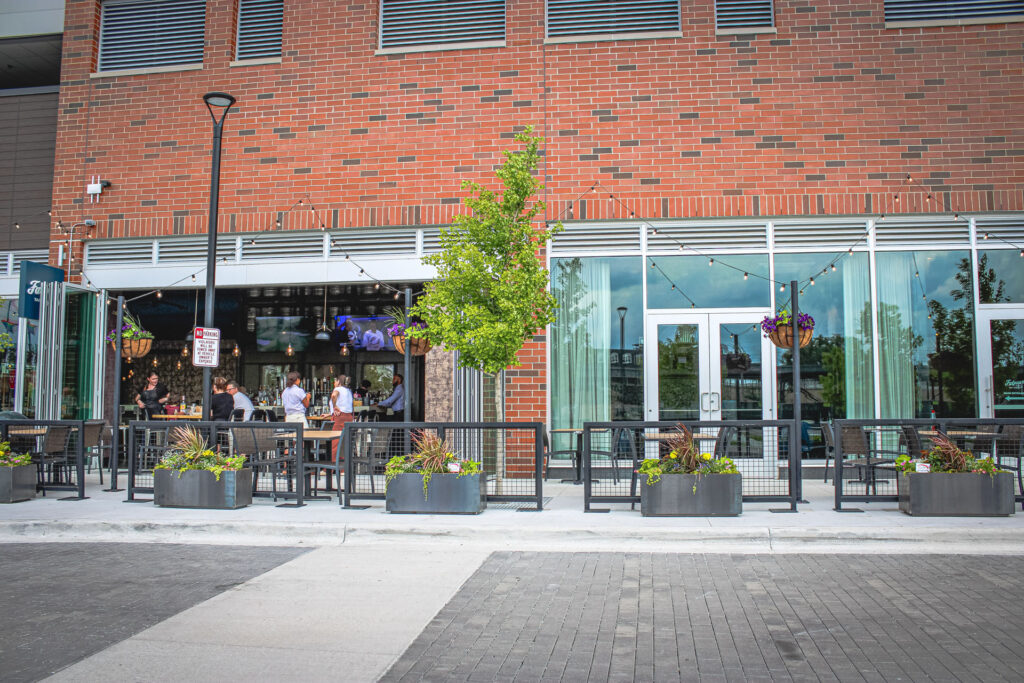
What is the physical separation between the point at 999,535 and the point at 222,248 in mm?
11912

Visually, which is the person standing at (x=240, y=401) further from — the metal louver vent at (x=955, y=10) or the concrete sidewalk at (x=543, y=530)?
the metal louver vent at (x=955, y=10)

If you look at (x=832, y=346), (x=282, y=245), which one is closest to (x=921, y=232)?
(x=832, y=346)

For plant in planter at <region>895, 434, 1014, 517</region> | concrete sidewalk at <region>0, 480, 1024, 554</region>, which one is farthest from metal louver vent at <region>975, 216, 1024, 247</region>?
concrete sidewalk at <region>0, 480, 1024, 554</region>

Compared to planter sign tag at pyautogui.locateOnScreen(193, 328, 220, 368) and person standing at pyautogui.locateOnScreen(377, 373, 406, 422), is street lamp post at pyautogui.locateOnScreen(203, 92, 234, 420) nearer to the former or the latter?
planter sign tag at pyautogui.locateOnScreen(193, 328, 220, 368)

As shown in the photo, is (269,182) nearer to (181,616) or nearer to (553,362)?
(553,362)

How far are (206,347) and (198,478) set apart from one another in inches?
78.1

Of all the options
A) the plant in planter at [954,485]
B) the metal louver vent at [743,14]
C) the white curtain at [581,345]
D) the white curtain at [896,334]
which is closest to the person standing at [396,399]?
the white curtain at [581,345]

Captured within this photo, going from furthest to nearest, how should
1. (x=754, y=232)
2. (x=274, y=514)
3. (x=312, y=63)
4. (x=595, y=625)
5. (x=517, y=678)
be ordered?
(x=312, y=63) < (x=754, y=232) < (x=274, y=514) < (x=595, y=625) < (x=517, y=678)

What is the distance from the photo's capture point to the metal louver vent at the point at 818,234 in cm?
1278

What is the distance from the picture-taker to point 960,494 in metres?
8.66

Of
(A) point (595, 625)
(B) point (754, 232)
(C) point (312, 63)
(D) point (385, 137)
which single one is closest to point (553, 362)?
(B) point (754, 232)

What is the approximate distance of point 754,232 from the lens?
508 inches

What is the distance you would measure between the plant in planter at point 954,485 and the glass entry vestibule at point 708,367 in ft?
12.5

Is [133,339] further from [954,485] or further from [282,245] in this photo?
[954,485]
